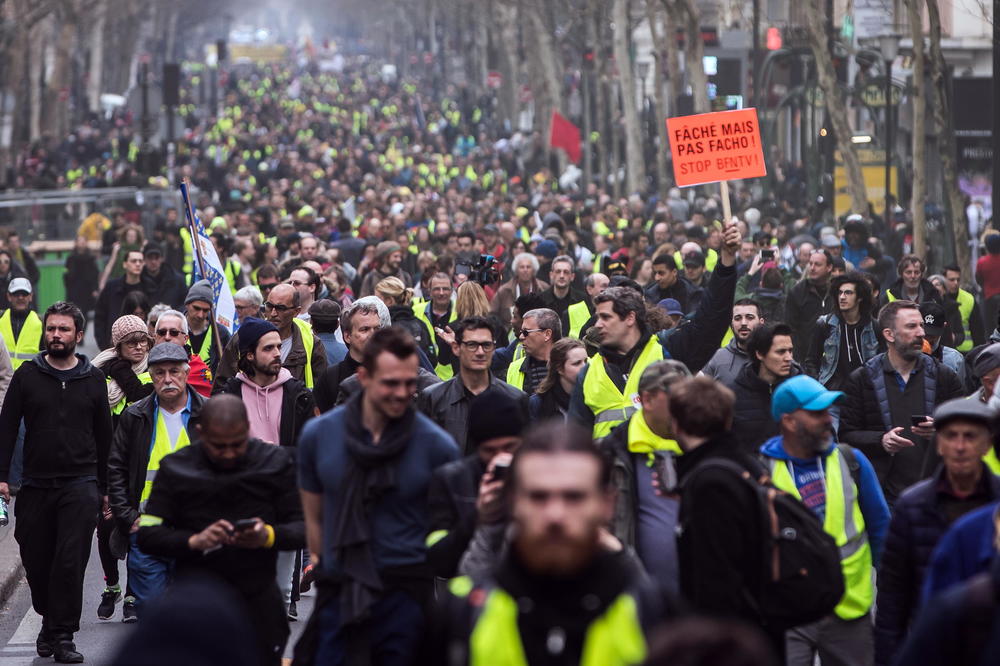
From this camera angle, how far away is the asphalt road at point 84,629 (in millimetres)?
→ 9008

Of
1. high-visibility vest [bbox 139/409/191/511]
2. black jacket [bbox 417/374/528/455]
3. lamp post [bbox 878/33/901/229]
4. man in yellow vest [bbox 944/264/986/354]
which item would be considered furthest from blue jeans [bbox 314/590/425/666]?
lamp post [bbox 878/33/901/229]

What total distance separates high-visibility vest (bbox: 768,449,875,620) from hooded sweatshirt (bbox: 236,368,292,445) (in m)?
2.85

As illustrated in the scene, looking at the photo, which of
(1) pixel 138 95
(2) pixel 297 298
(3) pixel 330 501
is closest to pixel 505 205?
(1) pixel 138 95

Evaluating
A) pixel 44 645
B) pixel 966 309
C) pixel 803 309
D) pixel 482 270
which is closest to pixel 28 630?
pixel 44 645

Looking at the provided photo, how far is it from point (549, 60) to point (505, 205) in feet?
65.0

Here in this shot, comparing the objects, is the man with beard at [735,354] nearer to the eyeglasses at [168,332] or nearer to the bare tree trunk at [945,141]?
the eyeglasses at [168,332]

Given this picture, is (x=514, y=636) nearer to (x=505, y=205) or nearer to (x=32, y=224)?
(x=32, y=224)

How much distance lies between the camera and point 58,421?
29.4ft

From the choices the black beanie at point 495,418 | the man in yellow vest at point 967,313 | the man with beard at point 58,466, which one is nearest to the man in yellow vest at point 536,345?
the man with beard at point 58,466

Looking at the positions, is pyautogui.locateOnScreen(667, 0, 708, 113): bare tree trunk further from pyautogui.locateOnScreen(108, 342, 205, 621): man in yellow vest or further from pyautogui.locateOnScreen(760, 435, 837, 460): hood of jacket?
pyautogui.locateOnScreen(760, 435, 837, 460): hood of jacket

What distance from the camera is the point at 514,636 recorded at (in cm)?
407

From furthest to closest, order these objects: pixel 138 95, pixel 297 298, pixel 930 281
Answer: pixel 138 95 < pixel 930 281 < pixel 297 298

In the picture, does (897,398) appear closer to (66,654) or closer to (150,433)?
(150,433)

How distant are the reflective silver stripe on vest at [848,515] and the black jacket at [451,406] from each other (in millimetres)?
2001
